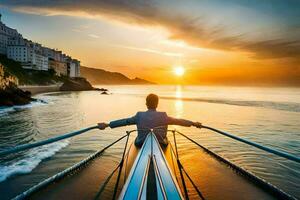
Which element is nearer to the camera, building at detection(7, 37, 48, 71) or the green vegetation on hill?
the green vegetation on hill

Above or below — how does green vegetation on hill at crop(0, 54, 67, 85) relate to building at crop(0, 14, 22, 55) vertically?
below

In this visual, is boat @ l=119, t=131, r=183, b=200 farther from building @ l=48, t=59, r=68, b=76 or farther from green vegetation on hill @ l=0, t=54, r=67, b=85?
building @ l=48, t=59, r=68, b=76

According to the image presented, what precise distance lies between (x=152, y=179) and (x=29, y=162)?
25.8 ft

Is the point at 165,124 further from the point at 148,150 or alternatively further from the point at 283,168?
the point at 283,168

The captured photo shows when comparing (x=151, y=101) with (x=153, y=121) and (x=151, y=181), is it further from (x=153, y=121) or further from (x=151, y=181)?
(x=151, y=181)

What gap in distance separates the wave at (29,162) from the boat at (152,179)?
6.01ft

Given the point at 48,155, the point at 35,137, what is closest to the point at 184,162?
the point at 48,155

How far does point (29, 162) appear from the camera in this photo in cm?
1046

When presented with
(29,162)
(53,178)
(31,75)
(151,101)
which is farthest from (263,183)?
(31,75)

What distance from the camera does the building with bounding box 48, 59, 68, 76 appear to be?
545ft

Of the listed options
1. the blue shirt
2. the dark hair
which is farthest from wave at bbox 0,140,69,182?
the dark hair

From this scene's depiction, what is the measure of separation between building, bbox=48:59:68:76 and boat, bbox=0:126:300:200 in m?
165

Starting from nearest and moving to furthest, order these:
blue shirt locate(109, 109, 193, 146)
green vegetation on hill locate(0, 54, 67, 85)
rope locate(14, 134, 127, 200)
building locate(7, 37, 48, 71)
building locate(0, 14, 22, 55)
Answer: rope locate(14, 134, 127, 200)
blue shirt locate(109, 109, 193, 146)
green vegetation on hill locate(0, 54, 67, 85)
building locate(0, 14, 22, 55)
building locate(7, 37, 48, 71)

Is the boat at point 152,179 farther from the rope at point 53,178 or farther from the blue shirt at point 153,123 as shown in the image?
the blue shirt at point 153,123
